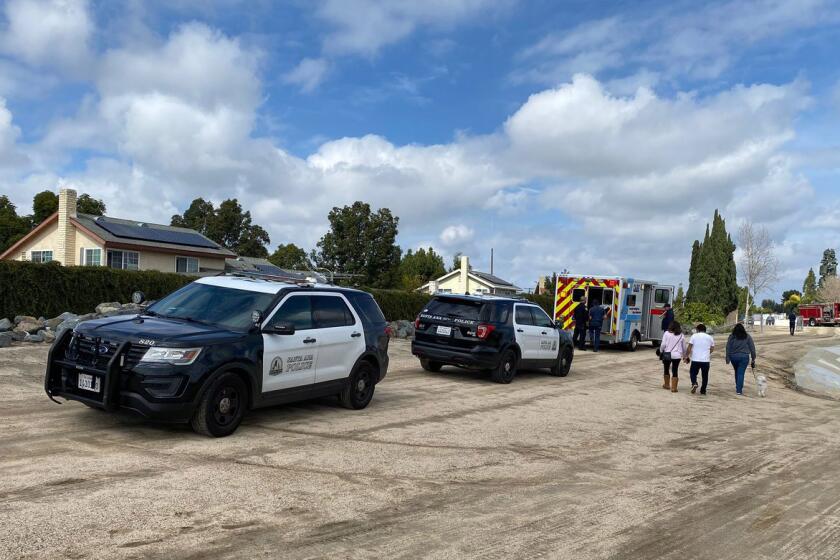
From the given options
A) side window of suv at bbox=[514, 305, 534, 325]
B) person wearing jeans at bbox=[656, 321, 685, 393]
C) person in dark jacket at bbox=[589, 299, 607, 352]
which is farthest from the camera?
person in dark jacket at bbox=[589, 299, 607, 352]

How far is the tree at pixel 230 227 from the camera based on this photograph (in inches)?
3142

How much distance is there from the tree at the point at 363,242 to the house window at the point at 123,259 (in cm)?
2089

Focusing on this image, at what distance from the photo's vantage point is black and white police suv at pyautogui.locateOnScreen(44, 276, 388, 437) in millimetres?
7305

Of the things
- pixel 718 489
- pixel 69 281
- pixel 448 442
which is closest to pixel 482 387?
pixel 448 442

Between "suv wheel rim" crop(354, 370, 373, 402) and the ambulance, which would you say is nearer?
"suv wheel rim" crop(354, 370, 373, 402)

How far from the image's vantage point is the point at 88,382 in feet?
24.4

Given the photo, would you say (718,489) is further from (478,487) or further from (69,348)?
(69,348)

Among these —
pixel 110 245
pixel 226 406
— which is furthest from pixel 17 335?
pixel 110 245

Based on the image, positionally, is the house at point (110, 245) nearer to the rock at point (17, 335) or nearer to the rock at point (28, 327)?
the rock at point (28, 327)

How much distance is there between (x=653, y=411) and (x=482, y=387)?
10.4 ft

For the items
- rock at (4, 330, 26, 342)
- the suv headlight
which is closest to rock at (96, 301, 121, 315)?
rock at (4, 330, 26, 342)

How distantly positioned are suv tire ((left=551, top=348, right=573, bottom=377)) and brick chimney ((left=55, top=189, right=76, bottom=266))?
29454 mm

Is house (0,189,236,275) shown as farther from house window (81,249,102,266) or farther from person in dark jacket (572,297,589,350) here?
person in dark jacket (572,297,589,350)

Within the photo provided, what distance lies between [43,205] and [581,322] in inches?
1996
